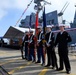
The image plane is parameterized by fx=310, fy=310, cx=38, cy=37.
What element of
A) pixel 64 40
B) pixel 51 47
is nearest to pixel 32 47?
pixel 51 47

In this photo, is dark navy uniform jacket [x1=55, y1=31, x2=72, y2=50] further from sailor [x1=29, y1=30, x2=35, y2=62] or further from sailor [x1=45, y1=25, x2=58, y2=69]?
sailor [x1=29, y1=30, x2=35, y2=62]

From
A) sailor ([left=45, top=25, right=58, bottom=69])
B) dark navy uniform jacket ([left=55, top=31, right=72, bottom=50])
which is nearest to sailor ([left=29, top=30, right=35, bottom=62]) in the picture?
sailor ([left=45, top=25, right=58, bottom=69])

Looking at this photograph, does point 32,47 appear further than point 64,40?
Yes

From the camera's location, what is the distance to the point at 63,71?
12.2 m

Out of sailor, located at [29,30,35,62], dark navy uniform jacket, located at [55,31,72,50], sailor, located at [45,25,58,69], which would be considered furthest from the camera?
sailor, located at [29,30,35,62]

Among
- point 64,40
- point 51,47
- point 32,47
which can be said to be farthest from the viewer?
point 32,47

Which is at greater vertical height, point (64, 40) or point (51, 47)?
point (64, 40)

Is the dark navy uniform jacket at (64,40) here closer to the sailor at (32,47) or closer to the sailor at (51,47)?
the sailor at (51,47)

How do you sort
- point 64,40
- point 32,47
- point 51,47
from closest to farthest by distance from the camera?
1. point 64,40
2. point 51,47
3. point 32,47

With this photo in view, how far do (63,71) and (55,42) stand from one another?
1.19 meters

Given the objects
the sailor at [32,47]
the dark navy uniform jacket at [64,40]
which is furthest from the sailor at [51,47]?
the sailor at [32,47]

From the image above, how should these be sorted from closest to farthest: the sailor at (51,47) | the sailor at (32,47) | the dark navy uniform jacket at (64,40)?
the dark navy uniform jacket at (64,40)
the sailor at (51,47)
the sailor at (32,47)

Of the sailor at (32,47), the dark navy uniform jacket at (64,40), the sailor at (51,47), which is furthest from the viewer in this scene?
the sailor at (32,47)

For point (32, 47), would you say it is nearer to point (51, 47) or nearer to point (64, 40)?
point (51, 47)
